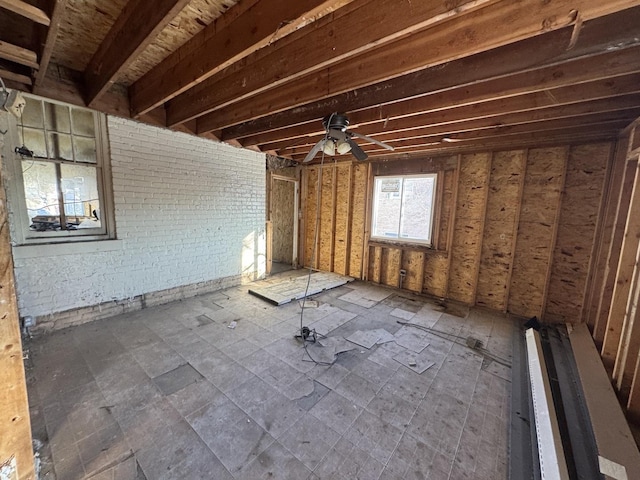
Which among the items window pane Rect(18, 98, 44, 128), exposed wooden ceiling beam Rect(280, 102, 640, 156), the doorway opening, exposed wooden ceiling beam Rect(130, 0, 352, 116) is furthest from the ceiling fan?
the doorway opening

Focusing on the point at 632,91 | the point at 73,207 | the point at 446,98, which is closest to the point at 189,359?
the point at 73,207

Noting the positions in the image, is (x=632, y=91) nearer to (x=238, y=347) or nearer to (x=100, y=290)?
(x=238, y=347)

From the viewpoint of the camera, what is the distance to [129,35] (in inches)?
73.7

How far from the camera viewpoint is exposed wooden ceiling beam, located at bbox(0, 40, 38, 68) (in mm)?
1969

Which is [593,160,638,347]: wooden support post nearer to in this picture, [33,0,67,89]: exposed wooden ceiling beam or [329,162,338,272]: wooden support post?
[329,162,338,272]: wooden support post

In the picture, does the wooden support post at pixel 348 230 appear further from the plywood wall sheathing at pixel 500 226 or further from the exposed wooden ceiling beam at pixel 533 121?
the plywood wall sheathing at pixel 500 226

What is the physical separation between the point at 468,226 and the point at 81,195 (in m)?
5.61

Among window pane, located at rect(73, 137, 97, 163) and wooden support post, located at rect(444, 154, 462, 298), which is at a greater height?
window pane, located at rect(73, 137, 97, 163)

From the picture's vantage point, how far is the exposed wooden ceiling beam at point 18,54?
1.97 m

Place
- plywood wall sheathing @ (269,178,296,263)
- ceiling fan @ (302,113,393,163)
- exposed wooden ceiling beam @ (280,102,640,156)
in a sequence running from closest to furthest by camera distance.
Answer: ceiling fan @ (302,113,393,163) < exposed wooden ceiling beam @ (280,102,640,156) < plywood wall sheathing @ (269,178,296,263)

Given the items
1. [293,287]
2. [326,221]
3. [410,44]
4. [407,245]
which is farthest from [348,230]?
[410,44]

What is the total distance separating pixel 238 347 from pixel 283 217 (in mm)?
4402

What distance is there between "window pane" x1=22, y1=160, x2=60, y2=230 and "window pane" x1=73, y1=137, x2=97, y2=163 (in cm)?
29

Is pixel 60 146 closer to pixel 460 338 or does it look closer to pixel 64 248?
pixel 64 248
